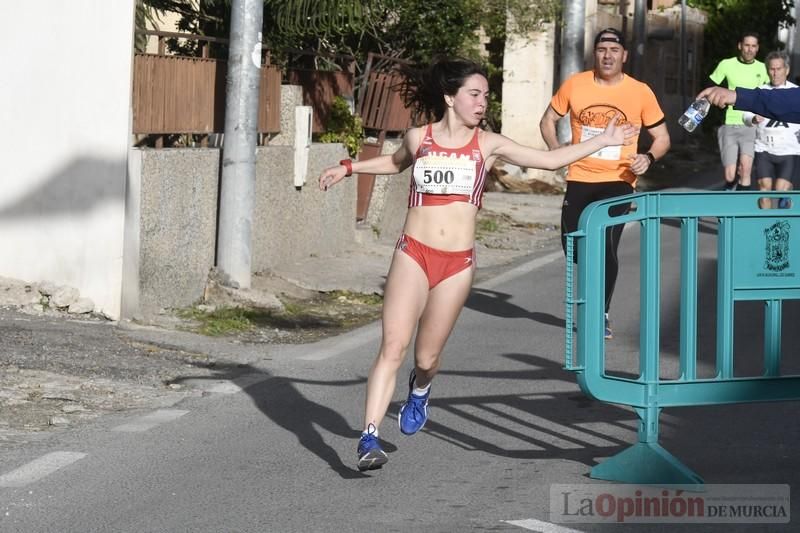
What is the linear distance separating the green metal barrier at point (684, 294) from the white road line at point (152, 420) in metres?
2.37

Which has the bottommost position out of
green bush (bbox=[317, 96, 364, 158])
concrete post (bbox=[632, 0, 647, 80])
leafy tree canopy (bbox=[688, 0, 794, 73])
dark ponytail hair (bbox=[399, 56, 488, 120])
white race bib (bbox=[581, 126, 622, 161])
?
white race bib (bbox=[581, 126, 622, 161])

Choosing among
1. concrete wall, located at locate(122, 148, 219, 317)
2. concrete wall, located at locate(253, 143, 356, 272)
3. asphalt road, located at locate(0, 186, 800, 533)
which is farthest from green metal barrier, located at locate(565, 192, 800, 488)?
concrete wall, located at locate(253, 143, 356, 272)

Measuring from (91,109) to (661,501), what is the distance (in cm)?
580

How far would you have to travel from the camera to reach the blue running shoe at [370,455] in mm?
6516

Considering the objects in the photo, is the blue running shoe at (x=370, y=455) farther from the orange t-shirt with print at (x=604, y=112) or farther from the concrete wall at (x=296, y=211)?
the concrete wall at (x=296, y=211)

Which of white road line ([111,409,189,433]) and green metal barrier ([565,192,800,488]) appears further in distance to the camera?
white road line ([111,409,189,433])

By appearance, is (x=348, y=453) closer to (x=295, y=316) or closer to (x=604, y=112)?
(x=604, y=112)

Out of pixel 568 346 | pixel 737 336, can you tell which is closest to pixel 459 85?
pixel 568 346

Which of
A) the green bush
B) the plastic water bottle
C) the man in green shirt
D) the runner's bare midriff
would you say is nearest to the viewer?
the runner's bare midriff

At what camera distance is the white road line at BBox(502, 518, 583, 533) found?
18.8ft

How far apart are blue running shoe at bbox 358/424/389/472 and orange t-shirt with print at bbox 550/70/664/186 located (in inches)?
159

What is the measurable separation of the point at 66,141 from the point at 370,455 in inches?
197
